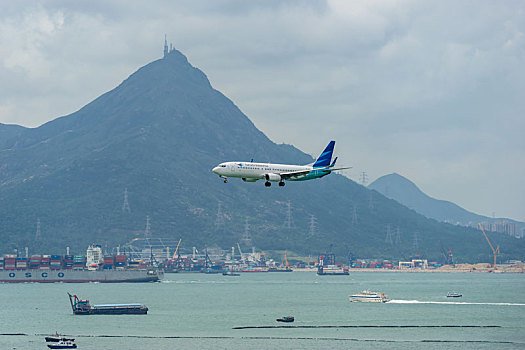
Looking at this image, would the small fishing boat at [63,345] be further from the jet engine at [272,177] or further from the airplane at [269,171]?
the jet engine at [272,177]

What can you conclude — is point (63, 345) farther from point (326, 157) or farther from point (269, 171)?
point (326, 157)

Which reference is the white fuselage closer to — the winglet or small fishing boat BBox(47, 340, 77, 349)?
the winglet

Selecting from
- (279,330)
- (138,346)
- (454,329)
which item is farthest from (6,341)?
(454,329)

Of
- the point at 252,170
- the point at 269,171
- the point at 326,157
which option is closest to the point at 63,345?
the point at 252,170

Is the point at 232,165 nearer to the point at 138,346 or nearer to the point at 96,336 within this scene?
the point at 138,346

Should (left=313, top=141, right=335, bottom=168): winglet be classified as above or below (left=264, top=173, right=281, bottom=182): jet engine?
above

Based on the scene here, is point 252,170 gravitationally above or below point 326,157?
below

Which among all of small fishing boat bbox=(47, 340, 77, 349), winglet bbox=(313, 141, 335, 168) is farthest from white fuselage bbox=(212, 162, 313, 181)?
small fishing boat bbox=(47, 340, 77, 349)

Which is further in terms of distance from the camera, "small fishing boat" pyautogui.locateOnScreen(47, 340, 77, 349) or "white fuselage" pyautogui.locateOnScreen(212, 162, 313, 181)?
"small fishing boat" pyautogui.locateOnScreen(47, 340, 77, 349)

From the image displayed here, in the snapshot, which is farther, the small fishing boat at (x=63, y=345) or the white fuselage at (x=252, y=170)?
the small fishing boat at (x=63, y=345)

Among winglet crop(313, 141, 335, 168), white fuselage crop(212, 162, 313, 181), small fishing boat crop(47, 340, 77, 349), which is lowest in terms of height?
small fishing boat crop(47, 340, 77, 349)

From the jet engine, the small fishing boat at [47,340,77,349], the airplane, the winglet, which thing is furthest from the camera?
the small fishing boat at [47,340,77,349]

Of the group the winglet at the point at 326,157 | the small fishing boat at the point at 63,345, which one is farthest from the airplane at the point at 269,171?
the small fishing boat at the point at 63,345
